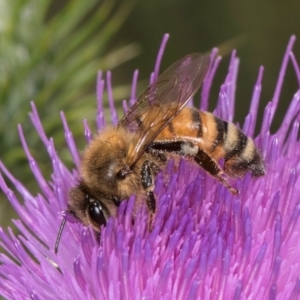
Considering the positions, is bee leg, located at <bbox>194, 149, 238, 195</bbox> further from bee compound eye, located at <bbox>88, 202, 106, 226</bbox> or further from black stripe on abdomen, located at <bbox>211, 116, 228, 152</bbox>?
bee compound eye, located at <bbox>88, 202, 106, 226</bbox>

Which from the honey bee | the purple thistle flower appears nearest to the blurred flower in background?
the purple thistle flower

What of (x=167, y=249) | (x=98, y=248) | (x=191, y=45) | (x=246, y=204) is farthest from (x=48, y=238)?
(x=191, y=45)

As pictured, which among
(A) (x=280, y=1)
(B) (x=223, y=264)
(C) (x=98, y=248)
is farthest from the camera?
(A) (x=280, y=1)

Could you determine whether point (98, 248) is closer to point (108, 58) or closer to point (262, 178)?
point (262, 178)

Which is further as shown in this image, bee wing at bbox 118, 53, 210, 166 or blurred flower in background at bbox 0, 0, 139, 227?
blurred flower in background at bbox 0, 0, 139, 227

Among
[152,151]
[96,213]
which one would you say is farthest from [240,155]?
[96,213]

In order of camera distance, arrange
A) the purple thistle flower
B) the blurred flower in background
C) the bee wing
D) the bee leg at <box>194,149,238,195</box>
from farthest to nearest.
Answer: the blurred flower in background → the bee leg at <box>194,149,238,195</box> → the bee wing → the purple thistle flower

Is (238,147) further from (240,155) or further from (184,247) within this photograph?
(184,247)

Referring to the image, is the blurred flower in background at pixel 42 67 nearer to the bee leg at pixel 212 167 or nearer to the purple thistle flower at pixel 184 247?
the purple thistle flower at pixel 184 247
